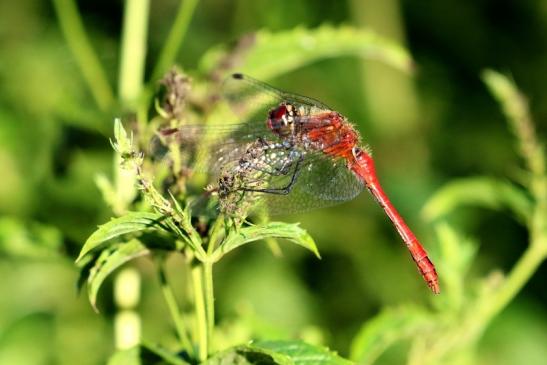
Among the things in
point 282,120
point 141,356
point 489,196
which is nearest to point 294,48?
point 282,120

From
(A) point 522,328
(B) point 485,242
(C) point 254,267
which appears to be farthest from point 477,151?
(C) point 254,267

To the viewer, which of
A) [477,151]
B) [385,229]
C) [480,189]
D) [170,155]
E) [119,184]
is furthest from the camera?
[477,151]

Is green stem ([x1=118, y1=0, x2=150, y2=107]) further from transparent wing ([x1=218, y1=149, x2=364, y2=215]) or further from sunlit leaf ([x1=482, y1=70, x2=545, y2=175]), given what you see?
sunlit leaf ([x1=482, y1=70, x2=545, y2=175])

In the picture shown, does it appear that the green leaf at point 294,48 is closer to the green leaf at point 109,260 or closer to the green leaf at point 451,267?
the green leaf at point 451,267

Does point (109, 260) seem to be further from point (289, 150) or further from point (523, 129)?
point (523, 129)

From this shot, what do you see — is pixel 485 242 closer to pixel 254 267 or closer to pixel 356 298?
pixel 356 298

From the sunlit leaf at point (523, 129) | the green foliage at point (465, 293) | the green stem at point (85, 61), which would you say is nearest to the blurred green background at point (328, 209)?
the green stem at point (85, 61)
